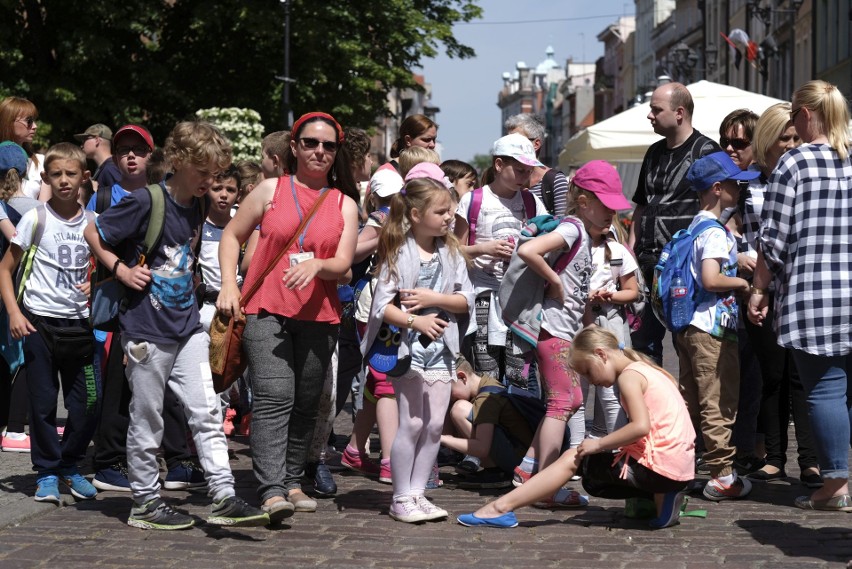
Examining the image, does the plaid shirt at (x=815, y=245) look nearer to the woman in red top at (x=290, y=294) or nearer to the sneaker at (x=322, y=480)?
the woman in red top at (x=290, y=294)

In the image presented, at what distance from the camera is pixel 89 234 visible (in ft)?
19.7

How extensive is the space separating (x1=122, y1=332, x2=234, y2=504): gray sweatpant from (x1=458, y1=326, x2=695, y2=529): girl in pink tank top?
1.20m

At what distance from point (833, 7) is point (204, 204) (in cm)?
3959

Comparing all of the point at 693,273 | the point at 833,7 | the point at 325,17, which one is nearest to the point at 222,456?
the point at 693,273

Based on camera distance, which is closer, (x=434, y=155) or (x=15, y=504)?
(x=15, y=504)

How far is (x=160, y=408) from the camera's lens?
6035mm

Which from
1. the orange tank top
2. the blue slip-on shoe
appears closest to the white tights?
the blue slip-on shoe

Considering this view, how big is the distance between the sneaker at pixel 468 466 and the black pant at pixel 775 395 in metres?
1.64

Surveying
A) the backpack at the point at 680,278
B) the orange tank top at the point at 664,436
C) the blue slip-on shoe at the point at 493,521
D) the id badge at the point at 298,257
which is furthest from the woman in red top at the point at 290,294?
the backpack at the point at 680,278

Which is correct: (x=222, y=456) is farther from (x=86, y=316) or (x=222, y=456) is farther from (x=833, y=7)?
(x=833, y=7)

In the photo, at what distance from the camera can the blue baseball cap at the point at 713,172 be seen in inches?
270

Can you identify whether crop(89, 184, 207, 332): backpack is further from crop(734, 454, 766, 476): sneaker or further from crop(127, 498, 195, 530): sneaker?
crop(734, 454, 766, 476): sneaker

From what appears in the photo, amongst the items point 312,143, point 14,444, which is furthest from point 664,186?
point 14,444

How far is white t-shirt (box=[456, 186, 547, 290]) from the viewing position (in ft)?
24.6
